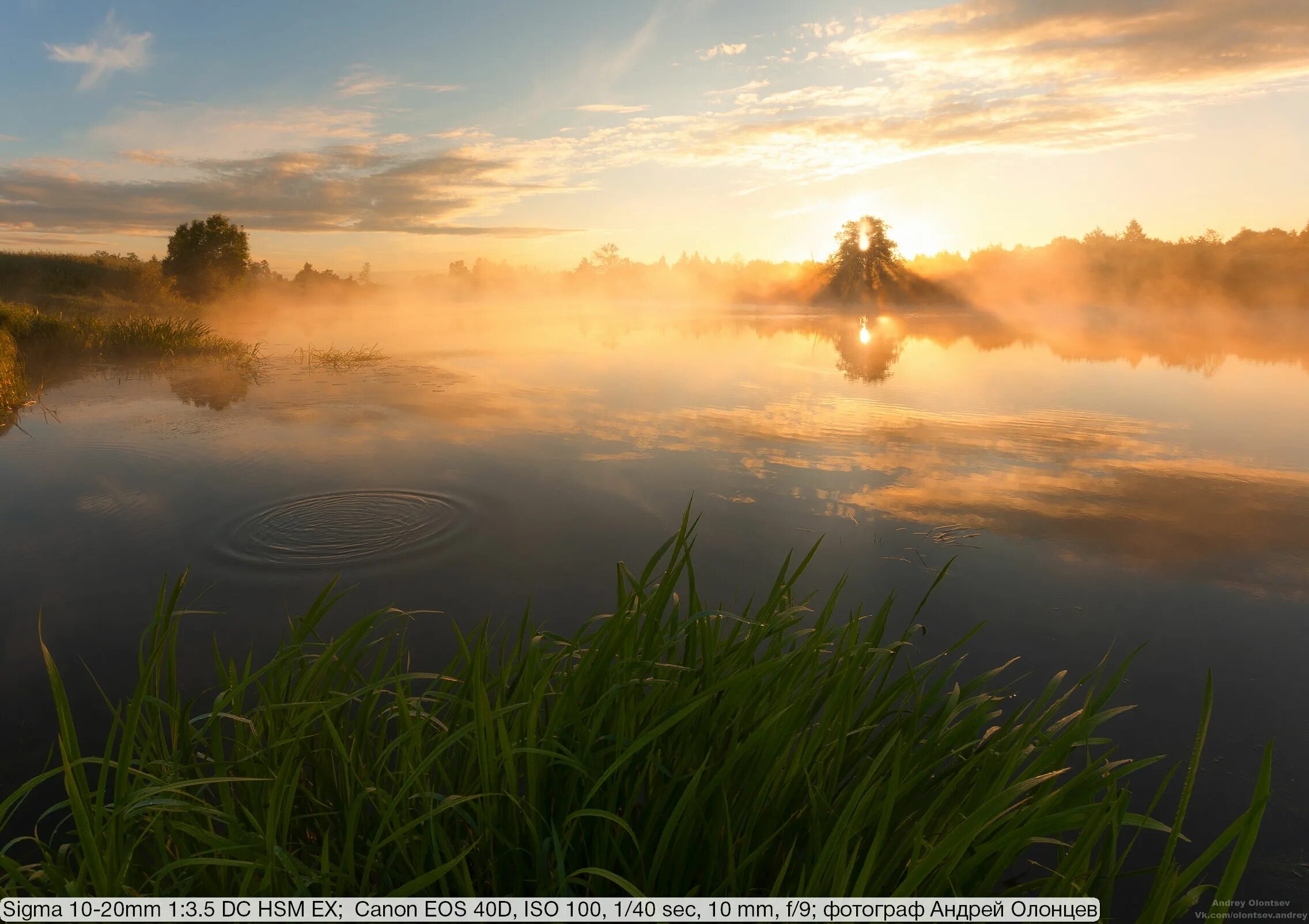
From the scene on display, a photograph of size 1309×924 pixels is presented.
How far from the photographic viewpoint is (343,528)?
21.4 feet

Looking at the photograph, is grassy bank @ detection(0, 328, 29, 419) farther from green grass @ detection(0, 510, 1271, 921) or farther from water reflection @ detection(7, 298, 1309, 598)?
green grass @ detection(0, 510, 1271, 921)

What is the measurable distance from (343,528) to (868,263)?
169 ft

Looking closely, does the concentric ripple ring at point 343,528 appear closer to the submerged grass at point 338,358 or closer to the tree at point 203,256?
the submerged grass at point 338,358

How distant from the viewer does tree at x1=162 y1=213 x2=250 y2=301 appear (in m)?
39.8

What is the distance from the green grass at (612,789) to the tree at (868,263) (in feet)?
175

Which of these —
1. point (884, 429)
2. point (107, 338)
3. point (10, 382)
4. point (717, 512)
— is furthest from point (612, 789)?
point (107, 338)

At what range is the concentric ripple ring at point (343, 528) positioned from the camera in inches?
234

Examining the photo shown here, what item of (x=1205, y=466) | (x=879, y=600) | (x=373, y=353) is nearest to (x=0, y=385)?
(x=373, y=353)

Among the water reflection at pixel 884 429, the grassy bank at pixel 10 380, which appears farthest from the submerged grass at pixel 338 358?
the grassy bank at pixel 10 380

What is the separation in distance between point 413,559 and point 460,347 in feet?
61.6

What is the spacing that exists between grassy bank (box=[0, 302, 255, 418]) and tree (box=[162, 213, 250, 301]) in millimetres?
22643

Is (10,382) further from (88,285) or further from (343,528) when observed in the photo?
(88,285)

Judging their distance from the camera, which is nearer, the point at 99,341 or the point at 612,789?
the point at 612,789

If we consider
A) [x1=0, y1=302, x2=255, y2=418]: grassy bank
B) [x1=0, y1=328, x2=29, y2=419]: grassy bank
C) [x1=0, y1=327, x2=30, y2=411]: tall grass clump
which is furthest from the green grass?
[x1=0, y1=302, x2=255, y2=418]: grassy bank
